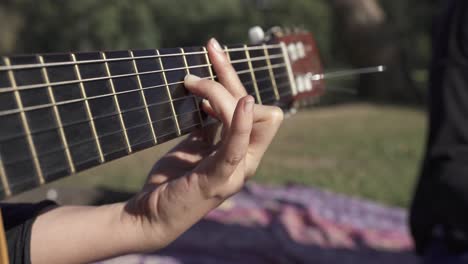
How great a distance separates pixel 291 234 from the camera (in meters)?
2.38

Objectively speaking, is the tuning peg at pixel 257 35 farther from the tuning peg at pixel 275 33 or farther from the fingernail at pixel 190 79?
the fingernail at pixel 190 79

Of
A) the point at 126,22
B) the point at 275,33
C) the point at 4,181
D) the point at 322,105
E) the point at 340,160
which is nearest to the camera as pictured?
the point at 4,181

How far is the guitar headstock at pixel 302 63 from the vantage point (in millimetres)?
1495

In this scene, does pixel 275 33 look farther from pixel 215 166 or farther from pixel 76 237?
pixel 76 237

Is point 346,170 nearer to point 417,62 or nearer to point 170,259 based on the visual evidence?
point 170,259

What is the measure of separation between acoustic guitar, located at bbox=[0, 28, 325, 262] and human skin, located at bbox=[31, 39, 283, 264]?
5cm

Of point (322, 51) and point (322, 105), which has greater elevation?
point (322, 51)

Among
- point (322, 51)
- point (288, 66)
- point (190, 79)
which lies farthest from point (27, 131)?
point (322, 51)

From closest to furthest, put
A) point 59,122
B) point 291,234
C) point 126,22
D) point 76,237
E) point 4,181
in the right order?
point 4,181
point 59,122
point 76,237
point 291,234
point 126,22

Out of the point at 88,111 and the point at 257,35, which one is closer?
the point at 88,111

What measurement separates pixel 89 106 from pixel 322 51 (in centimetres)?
828

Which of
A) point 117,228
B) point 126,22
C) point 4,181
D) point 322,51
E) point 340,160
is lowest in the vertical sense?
point 340,160

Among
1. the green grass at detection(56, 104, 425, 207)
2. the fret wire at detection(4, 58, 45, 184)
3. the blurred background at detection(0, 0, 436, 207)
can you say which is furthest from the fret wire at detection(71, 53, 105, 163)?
the blurred background at detection(0, 0, 436, 207)

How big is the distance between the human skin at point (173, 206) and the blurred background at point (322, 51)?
2.15 meters
